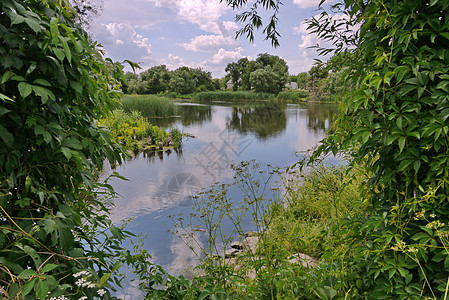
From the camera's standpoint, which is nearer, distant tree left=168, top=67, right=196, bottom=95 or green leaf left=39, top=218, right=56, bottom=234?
green leaf left=39, top=218, right=56, bottom=234

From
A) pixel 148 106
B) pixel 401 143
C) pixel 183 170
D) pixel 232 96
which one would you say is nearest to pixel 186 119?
pixel 148 106

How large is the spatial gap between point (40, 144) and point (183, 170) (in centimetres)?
582

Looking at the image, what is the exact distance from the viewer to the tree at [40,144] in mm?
833

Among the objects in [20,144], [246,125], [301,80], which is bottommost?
[246,125]

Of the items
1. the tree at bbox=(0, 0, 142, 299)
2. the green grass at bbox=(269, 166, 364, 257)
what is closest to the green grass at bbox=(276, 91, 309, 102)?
the green grass at bbox=(269, 166, 364, 257)

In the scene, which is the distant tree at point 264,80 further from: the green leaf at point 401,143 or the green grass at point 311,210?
the green leaf at point 401,143

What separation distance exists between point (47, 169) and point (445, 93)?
5.07ft

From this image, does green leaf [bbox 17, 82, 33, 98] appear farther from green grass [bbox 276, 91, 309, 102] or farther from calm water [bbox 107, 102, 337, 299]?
green grass [bbox 276, 91, 309, 102]

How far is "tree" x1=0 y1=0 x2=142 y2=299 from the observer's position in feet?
2.73

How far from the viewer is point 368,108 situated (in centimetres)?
122

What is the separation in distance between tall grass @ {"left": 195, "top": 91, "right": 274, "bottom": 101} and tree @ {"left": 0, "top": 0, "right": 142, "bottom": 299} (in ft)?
112

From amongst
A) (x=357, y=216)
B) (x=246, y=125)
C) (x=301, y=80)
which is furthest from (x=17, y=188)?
(x=301, y=80)

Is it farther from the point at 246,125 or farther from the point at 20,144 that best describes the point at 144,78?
the point at 20,144

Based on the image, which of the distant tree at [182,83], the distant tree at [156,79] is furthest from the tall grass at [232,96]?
the distant tree at [156,79]
